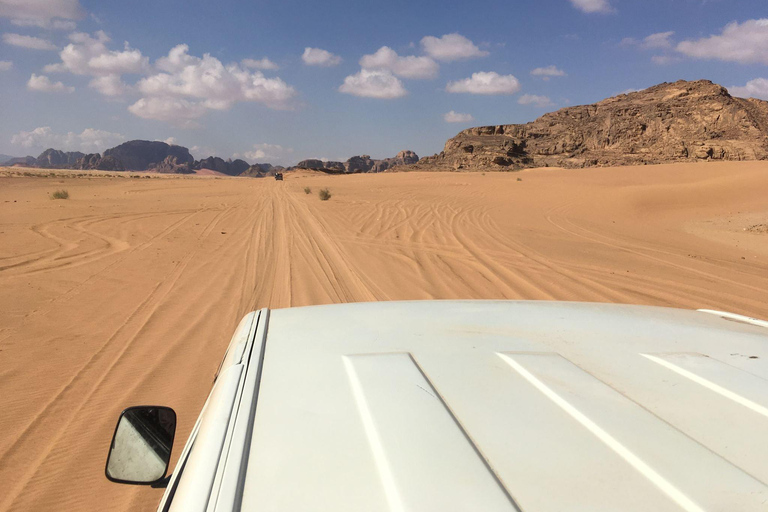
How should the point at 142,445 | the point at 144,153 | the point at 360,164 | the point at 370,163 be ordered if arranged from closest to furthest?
the point at 142,445 → the point at 360,164 → the point at 370,163 → the point at 144,153

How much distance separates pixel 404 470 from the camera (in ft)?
2.89

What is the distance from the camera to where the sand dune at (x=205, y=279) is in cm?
279

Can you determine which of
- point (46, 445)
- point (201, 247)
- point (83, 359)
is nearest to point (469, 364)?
point (46, 445)

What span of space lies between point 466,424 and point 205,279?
219 inches

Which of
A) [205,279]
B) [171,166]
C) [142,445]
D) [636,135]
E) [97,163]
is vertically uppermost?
[636,135]

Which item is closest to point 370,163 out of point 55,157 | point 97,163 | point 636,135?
point 97,163

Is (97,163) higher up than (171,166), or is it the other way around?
(171,166)

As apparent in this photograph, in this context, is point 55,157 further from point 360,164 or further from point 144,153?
point 360,164

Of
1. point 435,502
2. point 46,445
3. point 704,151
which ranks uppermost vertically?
point 704,151

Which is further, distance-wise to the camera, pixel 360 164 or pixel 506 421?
pixel 360 164

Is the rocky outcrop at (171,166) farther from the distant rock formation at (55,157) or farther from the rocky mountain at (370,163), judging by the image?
the rocky mountain at (370,163)

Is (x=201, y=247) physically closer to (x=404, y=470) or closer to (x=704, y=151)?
(x=404, y=470)

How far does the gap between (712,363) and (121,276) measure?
6472mm

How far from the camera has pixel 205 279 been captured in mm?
5969
